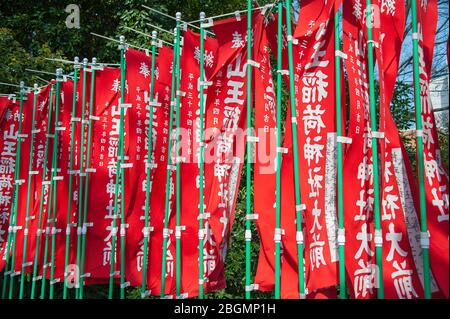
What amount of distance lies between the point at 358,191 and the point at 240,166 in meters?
1.48

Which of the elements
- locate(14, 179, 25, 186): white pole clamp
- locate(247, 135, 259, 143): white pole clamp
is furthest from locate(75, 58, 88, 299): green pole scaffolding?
locate(247, 135, 259, 143): white pole clamp

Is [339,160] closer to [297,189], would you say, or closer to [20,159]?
[297,189]

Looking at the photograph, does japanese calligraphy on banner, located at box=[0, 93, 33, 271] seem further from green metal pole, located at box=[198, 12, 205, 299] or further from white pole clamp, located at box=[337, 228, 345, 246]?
white pole clamp, located at box=[337, 228, 345, 246]

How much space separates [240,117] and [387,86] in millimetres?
1563

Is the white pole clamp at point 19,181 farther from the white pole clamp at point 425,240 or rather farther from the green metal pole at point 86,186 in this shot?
the white pole clamp at point 425,240

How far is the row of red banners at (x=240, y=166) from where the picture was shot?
404 cm

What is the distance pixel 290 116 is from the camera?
180 inches

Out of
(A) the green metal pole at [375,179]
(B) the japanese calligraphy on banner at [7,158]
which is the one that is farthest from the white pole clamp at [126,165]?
(A) the green metal pole at [375,179]

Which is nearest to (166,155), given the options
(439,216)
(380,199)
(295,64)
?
(295,64)

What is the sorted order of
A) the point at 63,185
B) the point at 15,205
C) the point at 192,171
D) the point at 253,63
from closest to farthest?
the point at 253,63
the point at 192,171
the point at 63,185
the point at 15,205

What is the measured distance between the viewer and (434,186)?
12.4 feet

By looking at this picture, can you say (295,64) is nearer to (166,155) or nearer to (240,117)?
(240,117)

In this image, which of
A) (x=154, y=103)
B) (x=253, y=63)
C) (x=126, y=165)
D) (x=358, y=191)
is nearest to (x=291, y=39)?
(x=253, y=63)

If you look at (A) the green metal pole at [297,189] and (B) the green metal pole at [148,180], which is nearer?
(A) the green metal pole at [297,189]
